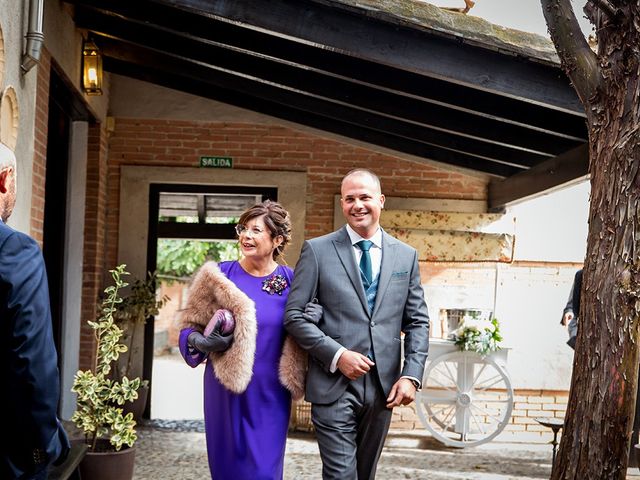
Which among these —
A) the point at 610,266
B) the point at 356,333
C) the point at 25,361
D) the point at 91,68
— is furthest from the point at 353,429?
the point at 91,68

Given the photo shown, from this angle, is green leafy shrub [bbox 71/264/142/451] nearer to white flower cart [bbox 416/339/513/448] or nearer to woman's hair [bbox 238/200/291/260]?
woman's hair [bbox 238/200/291/260]

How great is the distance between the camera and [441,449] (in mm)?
8391

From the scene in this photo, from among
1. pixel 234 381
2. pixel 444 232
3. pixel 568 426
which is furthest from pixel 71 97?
pixel 568 426

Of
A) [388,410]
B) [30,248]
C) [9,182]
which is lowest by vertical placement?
[388,410]

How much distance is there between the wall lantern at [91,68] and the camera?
7.42m

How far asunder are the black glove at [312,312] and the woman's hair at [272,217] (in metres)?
0.44

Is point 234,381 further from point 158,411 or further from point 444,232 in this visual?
point 158,411

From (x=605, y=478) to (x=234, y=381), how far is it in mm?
1744

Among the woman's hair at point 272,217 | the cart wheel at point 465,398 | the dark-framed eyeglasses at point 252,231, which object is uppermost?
the woman's hair at point 272,217

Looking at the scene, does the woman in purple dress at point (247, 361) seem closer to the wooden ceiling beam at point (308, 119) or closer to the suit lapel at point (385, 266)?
the suit lapel at point (385, 266)

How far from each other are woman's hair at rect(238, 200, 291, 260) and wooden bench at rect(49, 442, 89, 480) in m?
1.38

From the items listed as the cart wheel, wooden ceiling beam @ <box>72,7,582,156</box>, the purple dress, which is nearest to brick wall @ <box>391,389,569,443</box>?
the cart wheel

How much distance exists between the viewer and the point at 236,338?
3.70 meters

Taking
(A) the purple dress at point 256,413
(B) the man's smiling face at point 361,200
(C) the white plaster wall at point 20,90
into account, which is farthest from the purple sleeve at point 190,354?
(C) the white plaster wall at point 20,90
